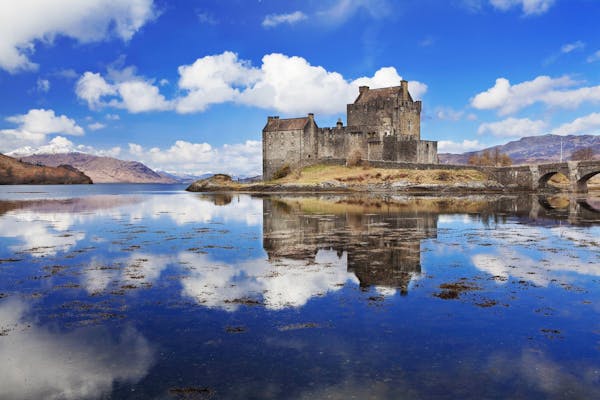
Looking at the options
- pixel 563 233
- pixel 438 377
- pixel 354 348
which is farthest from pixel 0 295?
pixel 563 233

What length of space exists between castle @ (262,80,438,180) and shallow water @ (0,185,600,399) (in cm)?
5648

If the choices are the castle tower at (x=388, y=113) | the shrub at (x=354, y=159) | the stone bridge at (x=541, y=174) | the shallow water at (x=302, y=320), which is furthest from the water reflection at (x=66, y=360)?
the castle tower at (x=388, y=113)

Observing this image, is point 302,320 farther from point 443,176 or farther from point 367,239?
point 443,176

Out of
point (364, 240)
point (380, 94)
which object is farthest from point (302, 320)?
point (380, 94)

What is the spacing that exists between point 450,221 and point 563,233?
19.5 ft

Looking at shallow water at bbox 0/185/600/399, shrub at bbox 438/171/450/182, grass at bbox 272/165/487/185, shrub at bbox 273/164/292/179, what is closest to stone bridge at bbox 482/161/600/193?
grass at bbox 272/165/487/185

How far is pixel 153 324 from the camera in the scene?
8312mm

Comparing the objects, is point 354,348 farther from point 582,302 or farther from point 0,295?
point 0,295

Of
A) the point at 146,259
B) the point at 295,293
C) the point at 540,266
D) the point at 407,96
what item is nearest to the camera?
the point at 295,293

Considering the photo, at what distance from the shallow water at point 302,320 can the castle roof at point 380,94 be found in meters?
59.6

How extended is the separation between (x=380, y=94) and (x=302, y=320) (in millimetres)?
71260

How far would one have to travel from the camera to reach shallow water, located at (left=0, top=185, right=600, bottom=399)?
604 cm

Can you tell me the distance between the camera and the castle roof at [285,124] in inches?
2982

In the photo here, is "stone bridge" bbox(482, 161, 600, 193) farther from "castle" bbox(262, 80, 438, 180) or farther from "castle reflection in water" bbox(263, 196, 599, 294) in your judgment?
"castle reflection in water" bbox(263, 196, 599, 294)
